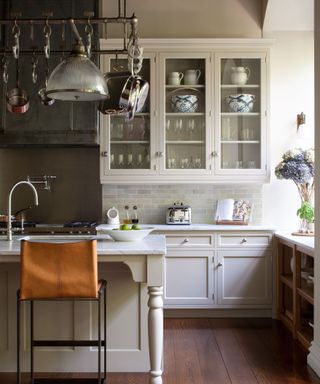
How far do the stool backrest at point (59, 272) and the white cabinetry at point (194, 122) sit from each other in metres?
2.19

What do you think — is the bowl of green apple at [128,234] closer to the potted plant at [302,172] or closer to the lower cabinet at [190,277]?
the lower cabinet at [190,277]

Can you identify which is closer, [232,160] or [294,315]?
[294,315]

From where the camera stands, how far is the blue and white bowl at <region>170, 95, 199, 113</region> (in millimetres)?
4680

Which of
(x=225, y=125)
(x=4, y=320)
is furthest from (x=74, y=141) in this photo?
(x=4, y=320)

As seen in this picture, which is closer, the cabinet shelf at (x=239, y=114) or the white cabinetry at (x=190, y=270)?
the white cabinetry at (x=190, y=270)

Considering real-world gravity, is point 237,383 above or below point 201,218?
below

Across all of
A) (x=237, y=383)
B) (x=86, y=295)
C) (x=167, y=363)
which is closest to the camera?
(x=86, y=295)

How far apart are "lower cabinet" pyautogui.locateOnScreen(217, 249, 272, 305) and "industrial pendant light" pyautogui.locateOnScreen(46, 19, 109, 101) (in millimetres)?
2325

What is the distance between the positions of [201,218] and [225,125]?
3.11 feet

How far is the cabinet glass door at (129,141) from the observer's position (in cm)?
468

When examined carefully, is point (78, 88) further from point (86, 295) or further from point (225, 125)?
point (225, 125)

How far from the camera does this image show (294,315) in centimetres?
376

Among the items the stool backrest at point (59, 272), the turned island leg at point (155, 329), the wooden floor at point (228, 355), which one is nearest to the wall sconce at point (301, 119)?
the wooden floor at point (228, 355)

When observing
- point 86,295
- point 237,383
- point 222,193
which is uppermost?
point 222,193
